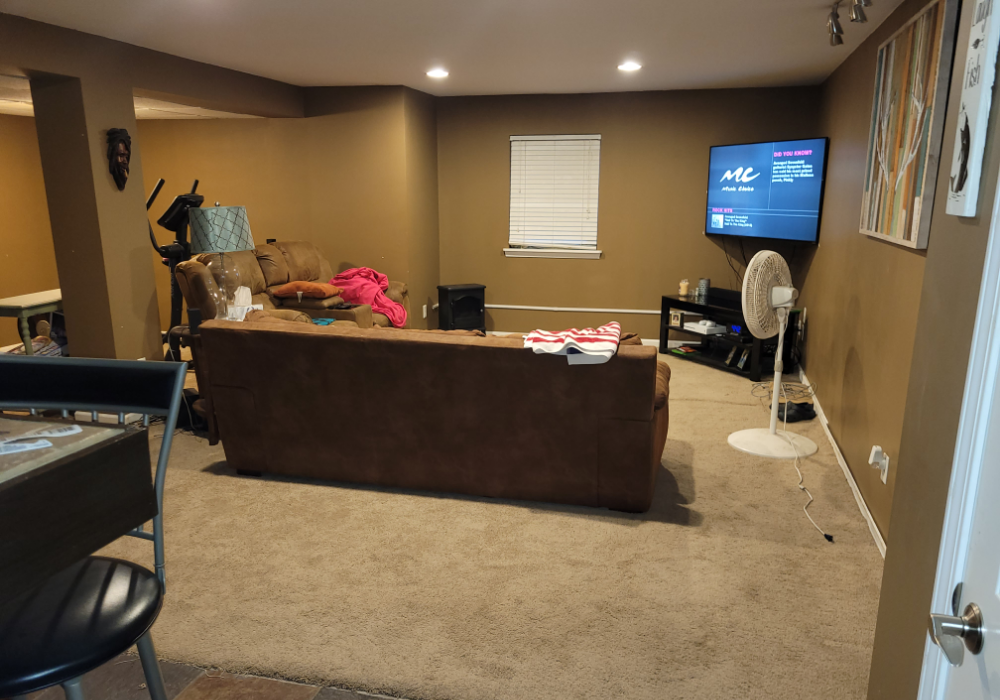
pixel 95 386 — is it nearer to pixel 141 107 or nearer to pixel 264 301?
pixel 264 301

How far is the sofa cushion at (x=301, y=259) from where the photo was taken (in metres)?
5.62

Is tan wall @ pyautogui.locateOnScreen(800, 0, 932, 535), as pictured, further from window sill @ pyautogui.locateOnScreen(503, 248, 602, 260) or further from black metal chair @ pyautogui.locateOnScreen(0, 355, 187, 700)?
black metal chair @ pyautogui.locateOnScreen(0, 355, 187, 700)

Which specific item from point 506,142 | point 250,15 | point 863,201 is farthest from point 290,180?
point 863,201

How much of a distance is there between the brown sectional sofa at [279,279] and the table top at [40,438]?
2.92m

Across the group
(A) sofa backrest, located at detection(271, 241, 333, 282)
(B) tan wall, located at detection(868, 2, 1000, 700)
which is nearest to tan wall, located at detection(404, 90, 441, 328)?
(A) sofa backrest, located at detection(271, 241, 333, 282)

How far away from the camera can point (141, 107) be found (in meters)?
5.68

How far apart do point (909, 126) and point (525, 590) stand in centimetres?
243

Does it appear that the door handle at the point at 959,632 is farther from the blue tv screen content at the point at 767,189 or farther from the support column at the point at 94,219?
the blue tv screen content at the point at 767,189

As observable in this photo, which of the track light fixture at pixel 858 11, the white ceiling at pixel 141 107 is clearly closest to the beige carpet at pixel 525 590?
the track light fixture at pixel 858 11

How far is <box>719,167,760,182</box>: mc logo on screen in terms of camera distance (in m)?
5.49

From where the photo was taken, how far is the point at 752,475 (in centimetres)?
344

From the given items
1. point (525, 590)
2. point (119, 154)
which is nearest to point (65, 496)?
point (525, 590)

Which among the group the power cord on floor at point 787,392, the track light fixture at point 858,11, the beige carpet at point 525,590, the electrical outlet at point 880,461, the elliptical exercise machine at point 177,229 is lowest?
the beige carpet at point 525,590

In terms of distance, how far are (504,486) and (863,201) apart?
2.39m
